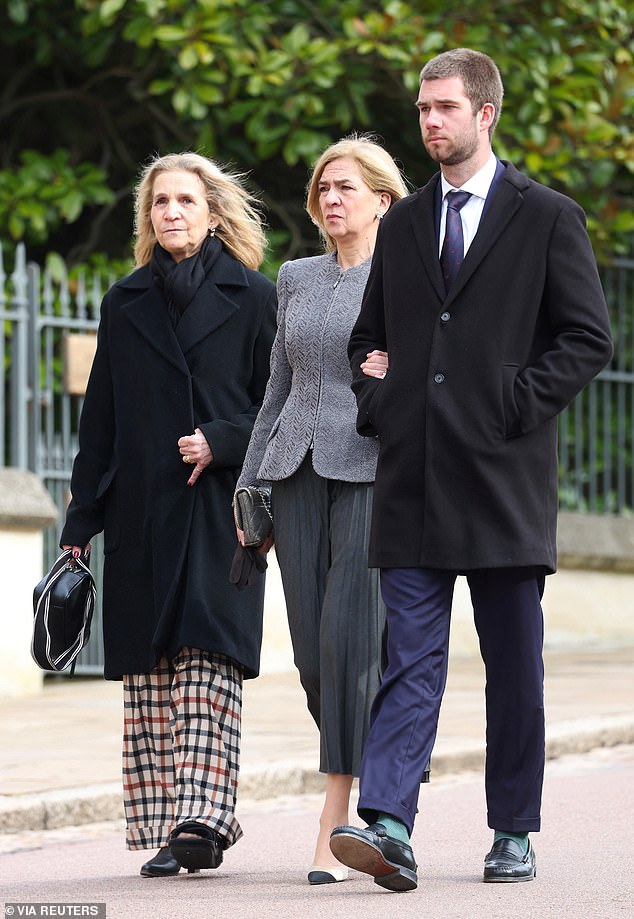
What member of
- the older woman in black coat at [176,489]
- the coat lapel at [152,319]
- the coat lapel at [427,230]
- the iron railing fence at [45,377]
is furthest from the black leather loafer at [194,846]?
the iron railing fence at [45,377]

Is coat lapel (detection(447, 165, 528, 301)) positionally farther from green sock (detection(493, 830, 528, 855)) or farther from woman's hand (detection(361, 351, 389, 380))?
green sock (detection(493, 830, 528, 855))

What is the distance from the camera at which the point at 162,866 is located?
5.16 metres

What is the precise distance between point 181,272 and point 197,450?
0.55 meters

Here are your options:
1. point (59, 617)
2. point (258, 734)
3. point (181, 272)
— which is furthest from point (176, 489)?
point (258, 734)

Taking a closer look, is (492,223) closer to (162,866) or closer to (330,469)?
(330,469)

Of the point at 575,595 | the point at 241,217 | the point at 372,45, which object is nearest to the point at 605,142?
the point at 372,45

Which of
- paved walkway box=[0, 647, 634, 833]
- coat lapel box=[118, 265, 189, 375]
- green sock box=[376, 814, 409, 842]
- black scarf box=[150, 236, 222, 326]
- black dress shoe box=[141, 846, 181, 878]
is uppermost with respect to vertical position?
black scarf box=[150, 236, 222, 326]

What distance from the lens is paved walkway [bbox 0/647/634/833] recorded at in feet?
21.6

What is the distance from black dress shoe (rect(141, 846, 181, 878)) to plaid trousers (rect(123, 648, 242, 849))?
1.4 inches

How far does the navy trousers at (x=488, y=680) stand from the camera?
14.6ft

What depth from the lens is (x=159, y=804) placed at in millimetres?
5238

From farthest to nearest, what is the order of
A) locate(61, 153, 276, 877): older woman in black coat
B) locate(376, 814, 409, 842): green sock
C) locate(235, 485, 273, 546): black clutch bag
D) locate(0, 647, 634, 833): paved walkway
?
locate(0, 647, 634, 833): paved walkway → locate(61, 153, 276, 877): older woman in black coat → locate(235, 485, 273, 546): black clutch bag → locate(376, 814, 409, 842): green sock

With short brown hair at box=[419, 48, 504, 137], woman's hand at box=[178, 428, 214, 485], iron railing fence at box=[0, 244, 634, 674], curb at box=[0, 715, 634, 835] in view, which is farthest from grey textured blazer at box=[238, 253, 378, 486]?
iron railing fence at box=[0, 244, 634, 674]

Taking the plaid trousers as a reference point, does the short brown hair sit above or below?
above
